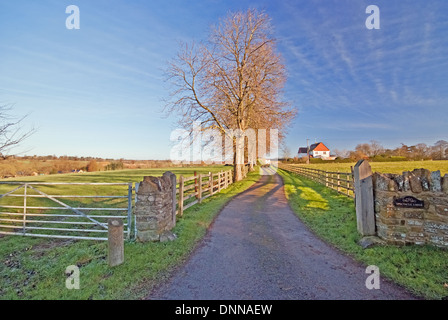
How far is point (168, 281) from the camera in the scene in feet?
12.4

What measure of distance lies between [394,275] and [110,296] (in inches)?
196

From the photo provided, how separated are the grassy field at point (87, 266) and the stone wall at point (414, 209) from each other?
4858 mm

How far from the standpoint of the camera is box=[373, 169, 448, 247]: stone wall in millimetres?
4684

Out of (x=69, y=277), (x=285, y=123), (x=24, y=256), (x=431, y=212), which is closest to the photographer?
(x=69, y=277)

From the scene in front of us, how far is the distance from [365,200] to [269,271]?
11.5 feet

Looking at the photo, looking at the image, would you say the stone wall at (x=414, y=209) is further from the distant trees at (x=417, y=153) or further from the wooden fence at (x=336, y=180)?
the distant trees at (x=417, y=153)

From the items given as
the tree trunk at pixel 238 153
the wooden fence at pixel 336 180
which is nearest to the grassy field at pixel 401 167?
the wooden fence at pixel 336 180

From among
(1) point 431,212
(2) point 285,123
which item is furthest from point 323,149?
(1) point 431,212

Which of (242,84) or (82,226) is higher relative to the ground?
(242,84)

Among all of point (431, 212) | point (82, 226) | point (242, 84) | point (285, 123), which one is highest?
point (242, 84)

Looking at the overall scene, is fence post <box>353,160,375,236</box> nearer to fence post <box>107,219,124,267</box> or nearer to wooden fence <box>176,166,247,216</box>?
wooden fence <box>176,166,247,216</box>

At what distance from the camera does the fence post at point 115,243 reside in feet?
14.4
